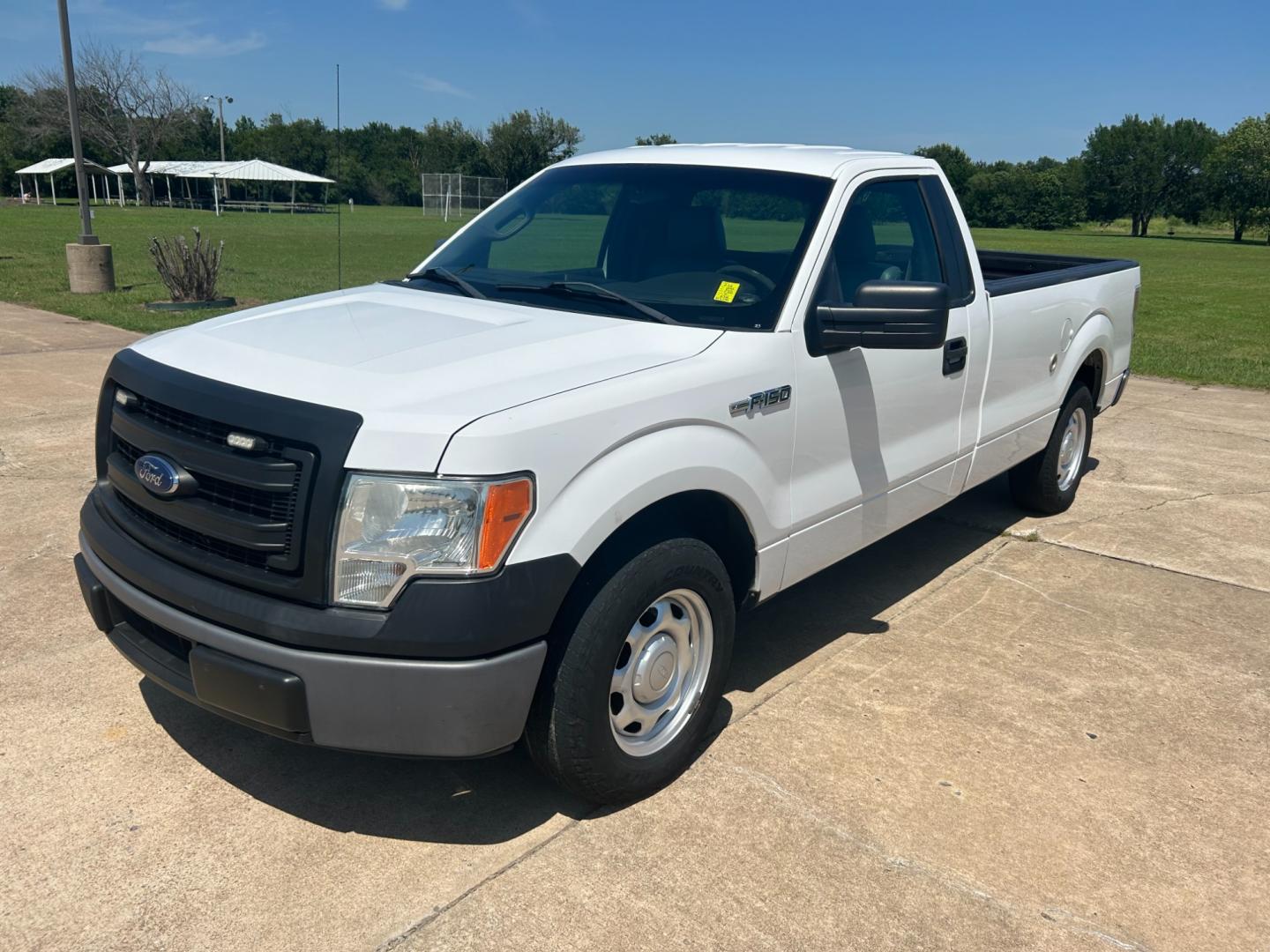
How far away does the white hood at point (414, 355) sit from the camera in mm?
2574

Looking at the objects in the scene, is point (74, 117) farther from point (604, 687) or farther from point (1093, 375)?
point (604, 687)

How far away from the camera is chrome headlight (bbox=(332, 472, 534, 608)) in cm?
252

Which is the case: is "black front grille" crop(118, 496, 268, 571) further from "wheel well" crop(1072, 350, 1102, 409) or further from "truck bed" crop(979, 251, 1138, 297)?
"wheel well" crop(1072, 350, 1102, 409)

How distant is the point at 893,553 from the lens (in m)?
5.60

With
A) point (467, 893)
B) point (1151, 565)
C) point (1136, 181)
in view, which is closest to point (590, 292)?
point (467, 893)

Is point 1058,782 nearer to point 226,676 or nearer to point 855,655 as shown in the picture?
Result: point 855,655

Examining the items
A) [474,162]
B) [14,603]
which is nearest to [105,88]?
[474,162]

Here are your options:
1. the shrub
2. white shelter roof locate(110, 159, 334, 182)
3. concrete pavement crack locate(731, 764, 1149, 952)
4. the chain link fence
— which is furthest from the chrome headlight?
white shelter roof locate(110, 159, 334, 182)

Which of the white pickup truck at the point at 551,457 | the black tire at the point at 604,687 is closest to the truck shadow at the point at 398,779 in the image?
the black tire at the point at 604,687

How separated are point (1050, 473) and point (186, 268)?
11.3 meters

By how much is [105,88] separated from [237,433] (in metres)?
92.6

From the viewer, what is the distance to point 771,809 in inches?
125

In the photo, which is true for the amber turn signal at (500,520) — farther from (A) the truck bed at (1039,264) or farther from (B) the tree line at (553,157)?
(B) the tree line at (553,157)

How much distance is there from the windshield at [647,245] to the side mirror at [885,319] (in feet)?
0.61
